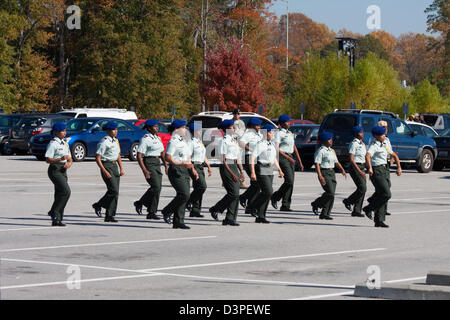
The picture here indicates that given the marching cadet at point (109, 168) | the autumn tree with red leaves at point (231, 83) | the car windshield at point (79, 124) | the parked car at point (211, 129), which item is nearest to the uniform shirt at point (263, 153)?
the marching cadet at point (109, 168)

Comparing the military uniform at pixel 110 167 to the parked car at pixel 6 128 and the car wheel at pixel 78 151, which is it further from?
the parked car at pixel 6 128

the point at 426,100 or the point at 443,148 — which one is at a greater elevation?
the point at 426,100

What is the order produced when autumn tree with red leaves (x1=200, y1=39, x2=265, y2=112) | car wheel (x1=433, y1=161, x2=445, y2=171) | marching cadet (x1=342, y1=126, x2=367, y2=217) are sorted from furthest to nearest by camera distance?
autumn tree with red leaves (x1=200, y1=39, x2=265, y2=112)
car wheel (x1=433, y1=161, x2=445, y2=171)
marching cadet (x1=342, y1=126, x2=367, y2=217)

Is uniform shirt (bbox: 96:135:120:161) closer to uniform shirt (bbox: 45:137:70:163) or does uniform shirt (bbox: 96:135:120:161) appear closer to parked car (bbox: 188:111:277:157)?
uniform shirt (bbox: 45:137:70:163)

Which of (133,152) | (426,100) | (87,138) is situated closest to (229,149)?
(87,138)

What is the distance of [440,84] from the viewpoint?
361 ft

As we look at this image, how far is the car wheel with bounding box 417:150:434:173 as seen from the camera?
3138cm

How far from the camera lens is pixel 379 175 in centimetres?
1545

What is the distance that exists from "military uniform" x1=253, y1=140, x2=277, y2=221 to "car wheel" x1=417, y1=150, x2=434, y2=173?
16.6 m

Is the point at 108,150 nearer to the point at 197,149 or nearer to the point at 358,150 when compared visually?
the point at 197,149

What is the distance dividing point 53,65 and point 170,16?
32.3 ft

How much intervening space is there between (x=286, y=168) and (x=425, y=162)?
48.5 feet

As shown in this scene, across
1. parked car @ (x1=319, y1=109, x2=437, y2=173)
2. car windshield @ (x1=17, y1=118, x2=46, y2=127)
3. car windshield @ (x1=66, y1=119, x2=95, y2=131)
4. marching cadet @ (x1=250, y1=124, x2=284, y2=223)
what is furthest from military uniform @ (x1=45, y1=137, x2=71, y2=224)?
car windshield @ (x1=17, y1=118, x2=46, y2=127)

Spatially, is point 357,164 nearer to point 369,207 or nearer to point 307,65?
point 369,207
